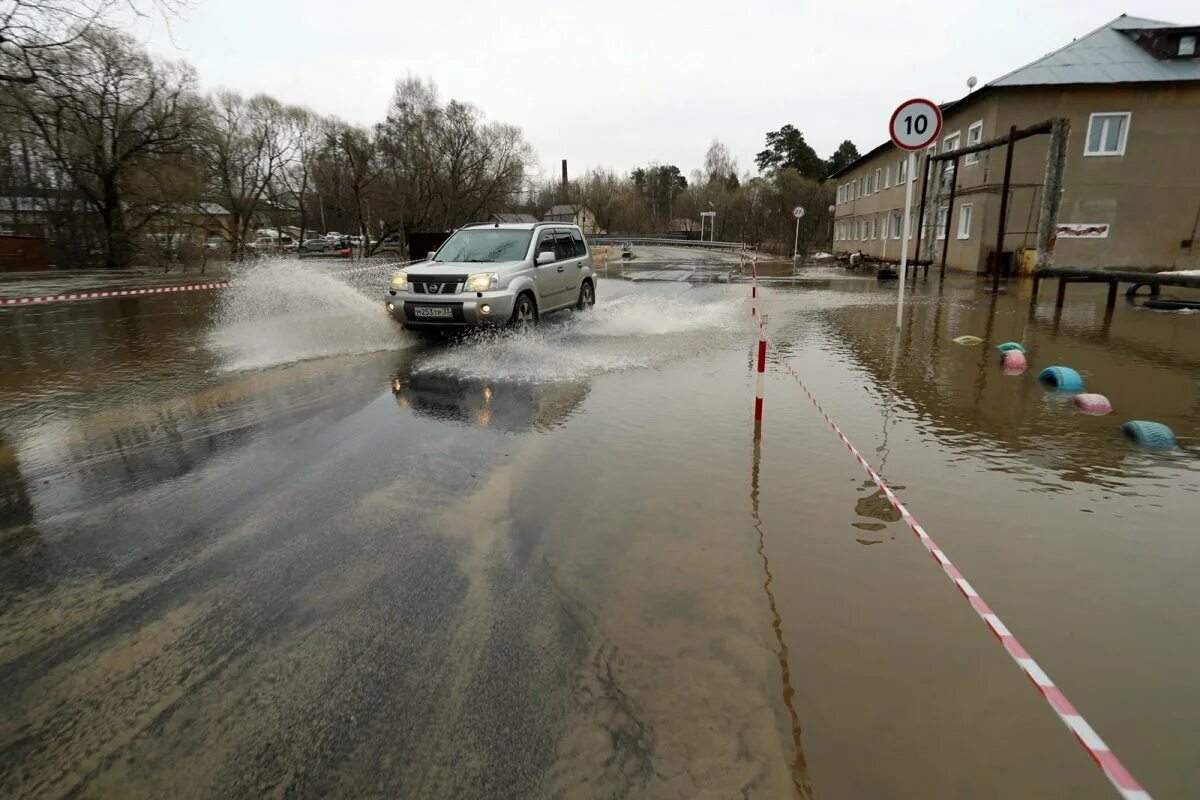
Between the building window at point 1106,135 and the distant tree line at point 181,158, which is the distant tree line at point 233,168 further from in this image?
the building window at point 1106,135

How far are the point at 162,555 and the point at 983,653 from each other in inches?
163

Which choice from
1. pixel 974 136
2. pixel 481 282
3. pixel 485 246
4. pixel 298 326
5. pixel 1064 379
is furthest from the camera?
pixel 974 136

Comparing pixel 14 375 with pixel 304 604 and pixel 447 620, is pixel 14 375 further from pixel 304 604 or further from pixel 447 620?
pixel 447 620

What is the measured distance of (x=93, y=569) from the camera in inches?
131

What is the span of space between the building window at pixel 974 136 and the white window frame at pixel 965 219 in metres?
1.76

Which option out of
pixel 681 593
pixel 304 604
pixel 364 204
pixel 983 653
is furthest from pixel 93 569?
pixel 364 204

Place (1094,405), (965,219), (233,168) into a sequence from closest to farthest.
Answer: (1094,405), (965,219), (233,168)

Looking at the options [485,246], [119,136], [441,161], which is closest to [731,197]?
[441,161]

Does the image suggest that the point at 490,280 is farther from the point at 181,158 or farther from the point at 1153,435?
the point at 181,158

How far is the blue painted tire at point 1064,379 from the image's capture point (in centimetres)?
688

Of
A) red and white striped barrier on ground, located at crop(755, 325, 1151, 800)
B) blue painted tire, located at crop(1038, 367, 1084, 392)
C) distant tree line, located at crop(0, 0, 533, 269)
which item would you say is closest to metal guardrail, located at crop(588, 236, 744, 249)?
distant tree line, located at crop(0, 0, 533, 269)

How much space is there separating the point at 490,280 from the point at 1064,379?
738 cm

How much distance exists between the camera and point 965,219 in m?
26.7

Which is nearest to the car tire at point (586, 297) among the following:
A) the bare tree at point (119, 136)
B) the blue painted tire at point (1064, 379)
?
the blue painted tire at point (1064, 379)
